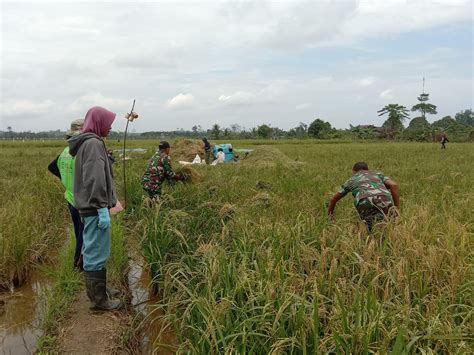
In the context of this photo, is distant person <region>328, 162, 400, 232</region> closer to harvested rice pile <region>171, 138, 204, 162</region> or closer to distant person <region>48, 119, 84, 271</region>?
distant person <region>48, 119, 84, 271</region>

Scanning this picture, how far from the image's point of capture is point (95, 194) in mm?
2910

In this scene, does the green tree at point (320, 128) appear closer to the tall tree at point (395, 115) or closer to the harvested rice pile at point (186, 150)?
the tall tree at point (395, 115)

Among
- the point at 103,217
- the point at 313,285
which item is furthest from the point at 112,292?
the point at 313,285

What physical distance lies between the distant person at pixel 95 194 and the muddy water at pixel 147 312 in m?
0.30

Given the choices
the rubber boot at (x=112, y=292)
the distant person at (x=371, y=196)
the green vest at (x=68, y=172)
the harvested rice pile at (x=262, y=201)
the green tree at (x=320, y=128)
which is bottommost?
the rubber boot at (x=112, y=292)

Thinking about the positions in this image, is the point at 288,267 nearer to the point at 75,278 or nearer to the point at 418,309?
the point at 418,309

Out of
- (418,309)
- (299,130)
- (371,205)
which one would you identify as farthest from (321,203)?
(299,130)

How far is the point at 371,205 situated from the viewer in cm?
417

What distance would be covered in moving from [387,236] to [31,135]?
296ft

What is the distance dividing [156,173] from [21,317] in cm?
310

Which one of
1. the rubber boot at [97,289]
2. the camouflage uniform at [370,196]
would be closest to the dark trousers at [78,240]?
the rubber boot at [97,289]

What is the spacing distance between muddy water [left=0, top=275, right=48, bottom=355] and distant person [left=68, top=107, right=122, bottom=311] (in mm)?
515

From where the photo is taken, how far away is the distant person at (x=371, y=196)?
416cm

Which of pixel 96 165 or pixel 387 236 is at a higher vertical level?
pixel 96 165
